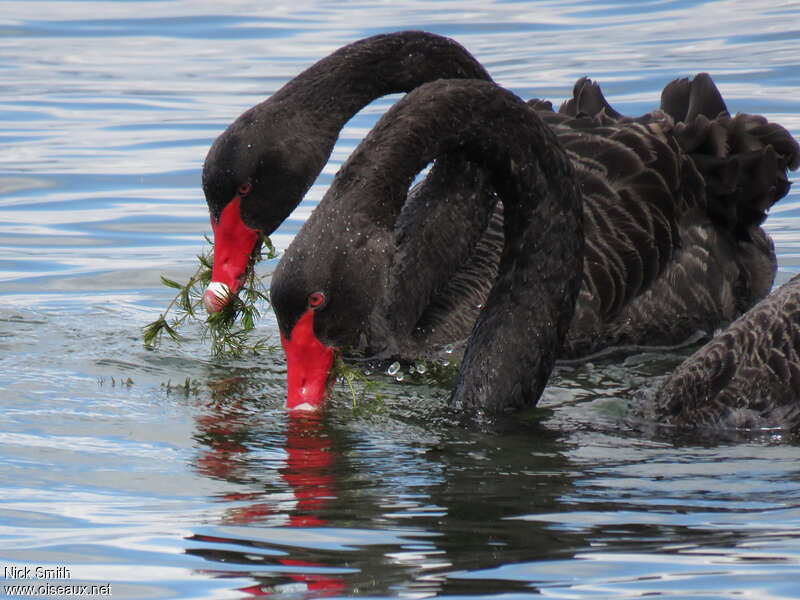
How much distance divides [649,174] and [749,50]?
241 inches

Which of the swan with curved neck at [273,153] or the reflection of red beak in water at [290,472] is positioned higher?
the swan with curved neck at [273,153]

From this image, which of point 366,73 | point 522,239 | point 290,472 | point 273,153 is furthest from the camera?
point 366,73

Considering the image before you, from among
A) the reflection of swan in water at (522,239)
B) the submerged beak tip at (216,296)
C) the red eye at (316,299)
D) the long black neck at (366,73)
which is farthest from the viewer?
the long black neck at (366,73)

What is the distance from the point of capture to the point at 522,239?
231 inches

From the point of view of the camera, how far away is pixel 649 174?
274 inches

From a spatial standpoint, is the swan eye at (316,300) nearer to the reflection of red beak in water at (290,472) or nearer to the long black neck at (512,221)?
the reflection of red beak in water at (290,472)

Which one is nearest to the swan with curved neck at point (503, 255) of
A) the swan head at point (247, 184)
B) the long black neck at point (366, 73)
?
the swan head at point (247, 184)

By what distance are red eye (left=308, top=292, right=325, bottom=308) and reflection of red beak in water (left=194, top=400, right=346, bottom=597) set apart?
453 mm

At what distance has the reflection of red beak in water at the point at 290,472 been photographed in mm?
3684

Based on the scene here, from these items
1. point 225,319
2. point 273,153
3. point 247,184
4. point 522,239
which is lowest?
point 225,319

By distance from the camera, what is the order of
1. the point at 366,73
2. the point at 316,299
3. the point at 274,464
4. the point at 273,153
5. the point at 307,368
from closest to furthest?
the point at 274,464 → the point at 316,299 → the point at 307,368 → the point at 273,153 → the point at 366,73

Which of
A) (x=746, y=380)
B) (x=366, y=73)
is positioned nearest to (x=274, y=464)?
(x=746, y=380)

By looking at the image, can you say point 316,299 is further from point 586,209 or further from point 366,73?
point 586,209

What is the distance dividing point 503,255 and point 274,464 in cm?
149
